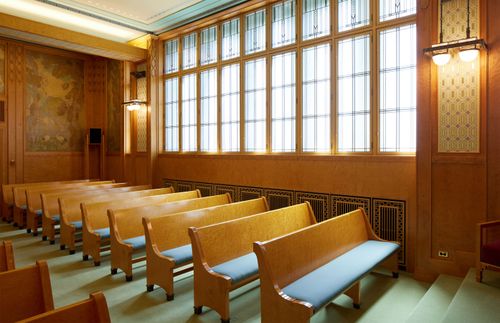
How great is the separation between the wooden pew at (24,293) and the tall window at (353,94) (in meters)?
3.96

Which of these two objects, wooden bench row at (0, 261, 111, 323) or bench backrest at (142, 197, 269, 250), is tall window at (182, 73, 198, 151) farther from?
wooden bench row at (0, 261, 111, 323)

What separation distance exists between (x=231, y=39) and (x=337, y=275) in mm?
4821

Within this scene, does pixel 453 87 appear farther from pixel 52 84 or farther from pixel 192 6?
pixel 52 84

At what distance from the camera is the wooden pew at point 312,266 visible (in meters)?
2.51

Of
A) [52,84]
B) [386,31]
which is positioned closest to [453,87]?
[386,31]

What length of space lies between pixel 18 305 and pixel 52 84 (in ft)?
25.7

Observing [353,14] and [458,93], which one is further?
[353,14]

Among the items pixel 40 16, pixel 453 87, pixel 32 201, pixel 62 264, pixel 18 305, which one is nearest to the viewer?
pixel 18 305

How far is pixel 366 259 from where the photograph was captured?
132 inches

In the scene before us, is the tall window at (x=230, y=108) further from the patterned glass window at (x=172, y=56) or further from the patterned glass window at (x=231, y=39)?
the patterned glass window at (x=172, y=56)

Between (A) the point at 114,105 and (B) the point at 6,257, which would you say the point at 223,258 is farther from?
(A) the point at 114,105

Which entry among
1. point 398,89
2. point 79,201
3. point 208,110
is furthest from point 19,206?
point 398,89

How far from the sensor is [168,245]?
12.2ft

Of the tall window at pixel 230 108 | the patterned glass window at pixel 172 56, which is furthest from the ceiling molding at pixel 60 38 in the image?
the tall window at pixel 230 108
